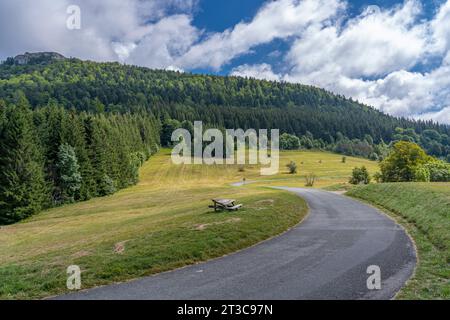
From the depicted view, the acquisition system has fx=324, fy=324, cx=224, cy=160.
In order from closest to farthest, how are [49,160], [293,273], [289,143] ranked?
[293,273] → [49,160] → [289,143]

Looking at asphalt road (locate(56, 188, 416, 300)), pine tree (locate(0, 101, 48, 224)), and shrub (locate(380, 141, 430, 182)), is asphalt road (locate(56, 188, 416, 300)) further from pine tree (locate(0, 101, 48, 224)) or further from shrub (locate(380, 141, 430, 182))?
shrub (locate(380, 141, 430, 182))

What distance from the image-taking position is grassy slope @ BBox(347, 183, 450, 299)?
34.0 feet

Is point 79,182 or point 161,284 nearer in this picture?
point 161,284

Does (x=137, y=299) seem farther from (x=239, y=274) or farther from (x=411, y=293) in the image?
(x=411, y=293)

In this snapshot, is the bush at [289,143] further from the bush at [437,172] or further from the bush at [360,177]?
the bush at [437,172]

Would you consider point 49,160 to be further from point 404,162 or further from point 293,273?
point 404,162

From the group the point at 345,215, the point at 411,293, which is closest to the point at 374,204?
the point at 345,215

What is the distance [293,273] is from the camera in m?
12.0

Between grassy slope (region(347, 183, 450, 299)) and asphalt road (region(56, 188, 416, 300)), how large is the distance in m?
0.52

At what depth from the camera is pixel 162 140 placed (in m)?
179

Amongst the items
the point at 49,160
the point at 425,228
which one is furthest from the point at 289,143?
the point at 425,228

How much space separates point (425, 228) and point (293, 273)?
1205 cm

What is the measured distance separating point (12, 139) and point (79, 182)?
13.5 m

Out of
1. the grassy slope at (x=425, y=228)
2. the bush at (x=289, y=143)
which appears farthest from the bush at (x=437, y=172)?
the bush at (x=289, y=143)
